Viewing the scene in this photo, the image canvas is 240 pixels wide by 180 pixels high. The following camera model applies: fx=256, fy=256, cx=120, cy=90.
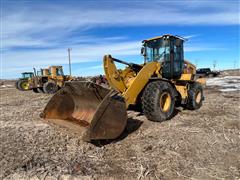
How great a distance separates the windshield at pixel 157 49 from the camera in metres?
7.37

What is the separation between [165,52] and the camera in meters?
7.38

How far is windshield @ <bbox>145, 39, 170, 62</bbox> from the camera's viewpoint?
7371 millimetres

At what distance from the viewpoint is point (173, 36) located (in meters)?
7.37

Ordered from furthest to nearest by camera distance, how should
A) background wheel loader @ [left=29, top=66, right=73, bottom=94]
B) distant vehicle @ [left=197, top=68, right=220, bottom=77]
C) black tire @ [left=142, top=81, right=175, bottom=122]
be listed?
1. distant vehicle @ [left=197, top=68, right=220, bottom=77]
2. background wheel loader @ [left=29, top=66, right=73, bottom=94]
3. black tire @ [left=142, top=81, right=175, bottom=122]

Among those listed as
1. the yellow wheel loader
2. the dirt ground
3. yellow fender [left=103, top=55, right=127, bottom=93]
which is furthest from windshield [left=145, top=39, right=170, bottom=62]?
the dirt ground

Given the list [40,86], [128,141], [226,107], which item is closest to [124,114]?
[128,141]

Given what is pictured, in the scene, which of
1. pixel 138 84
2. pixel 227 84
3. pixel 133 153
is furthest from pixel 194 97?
pixel 227 84

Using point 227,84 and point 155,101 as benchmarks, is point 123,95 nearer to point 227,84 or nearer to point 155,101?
point 155,101

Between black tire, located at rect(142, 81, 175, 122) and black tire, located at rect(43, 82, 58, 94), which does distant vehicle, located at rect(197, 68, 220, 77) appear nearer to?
black tire, located at rect(43, 82, 58, 94)

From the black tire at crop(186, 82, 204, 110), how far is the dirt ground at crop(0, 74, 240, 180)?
155cm

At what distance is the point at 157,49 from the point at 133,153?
403 cm

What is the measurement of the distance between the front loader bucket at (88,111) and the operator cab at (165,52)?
2727mm

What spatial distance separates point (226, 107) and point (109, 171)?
5.90 m

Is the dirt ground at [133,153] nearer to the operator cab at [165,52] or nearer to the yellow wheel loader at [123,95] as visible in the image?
the yellow wheel loader at [123,95]
